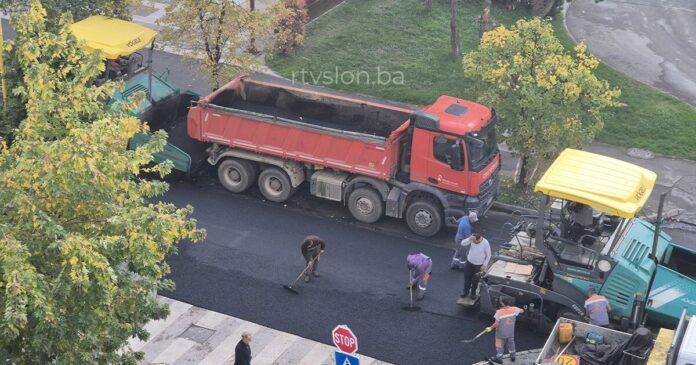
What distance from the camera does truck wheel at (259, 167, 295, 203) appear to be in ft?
69.6

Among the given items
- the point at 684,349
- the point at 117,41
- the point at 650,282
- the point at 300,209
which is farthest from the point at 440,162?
the point at 117,41

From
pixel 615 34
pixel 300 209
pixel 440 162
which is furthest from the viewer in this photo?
pixel 615 34

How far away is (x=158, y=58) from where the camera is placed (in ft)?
95.9

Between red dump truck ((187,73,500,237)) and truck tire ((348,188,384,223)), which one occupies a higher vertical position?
red dump truck ((187,73,500,237))

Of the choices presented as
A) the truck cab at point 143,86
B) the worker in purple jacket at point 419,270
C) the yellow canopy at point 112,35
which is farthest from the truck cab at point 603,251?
the yellow canopy at point 112,35

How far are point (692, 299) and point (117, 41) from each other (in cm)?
1477

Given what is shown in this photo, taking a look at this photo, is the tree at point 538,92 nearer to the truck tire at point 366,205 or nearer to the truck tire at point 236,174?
the truck tire at point 366,205

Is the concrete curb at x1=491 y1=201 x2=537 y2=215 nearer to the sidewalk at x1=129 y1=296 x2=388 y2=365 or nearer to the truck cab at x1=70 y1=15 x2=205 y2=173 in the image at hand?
the sidewalk at x1=129 y1=296 x2=388 y2=365

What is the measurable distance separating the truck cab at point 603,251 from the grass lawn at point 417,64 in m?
6.33

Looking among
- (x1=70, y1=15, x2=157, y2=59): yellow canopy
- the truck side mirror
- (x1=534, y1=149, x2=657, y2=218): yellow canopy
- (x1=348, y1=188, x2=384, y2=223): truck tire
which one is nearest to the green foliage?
(x1=70, y1=15, x2=157, y2=59): yellow canopy

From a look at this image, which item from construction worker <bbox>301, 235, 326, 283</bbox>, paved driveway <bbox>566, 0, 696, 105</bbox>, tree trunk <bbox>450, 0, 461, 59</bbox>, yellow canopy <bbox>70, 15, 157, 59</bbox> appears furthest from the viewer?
paved driveway <bbox>566, 0, 696, 105</bbox>

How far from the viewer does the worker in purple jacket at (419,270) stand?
17469 millimetres

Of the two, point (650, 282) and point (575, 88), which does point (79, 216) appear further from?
point (575, 88)

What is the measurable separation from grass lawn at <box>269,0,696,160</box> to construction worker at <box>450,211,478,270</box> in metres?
4.52
